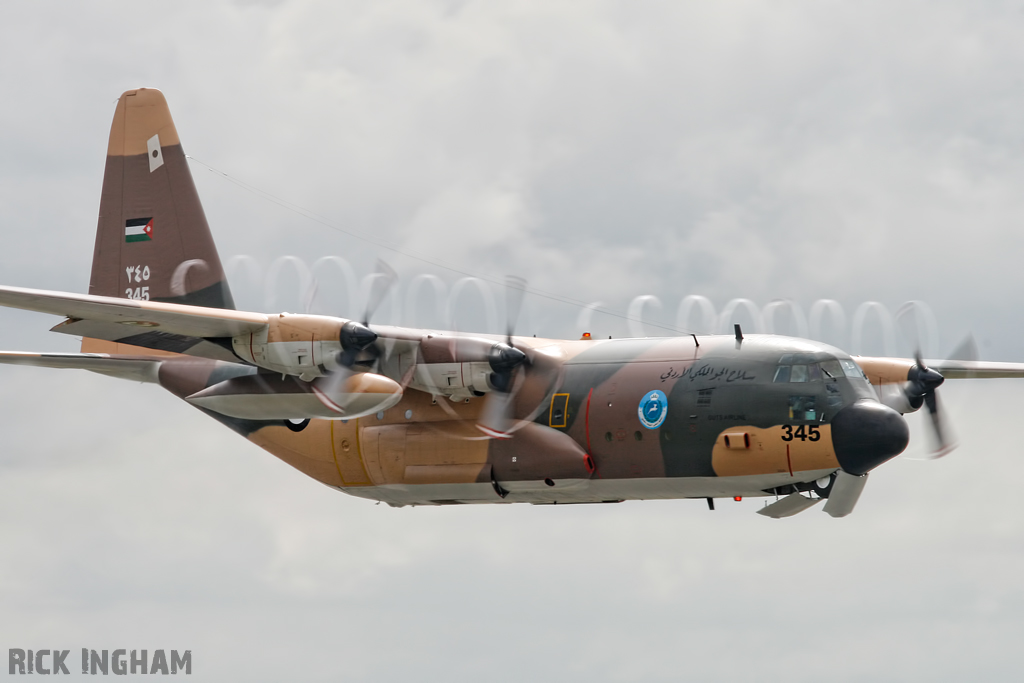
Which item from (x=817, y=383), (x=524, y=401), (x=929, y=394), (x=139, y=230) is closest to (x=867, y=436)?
(x=817, y=383)

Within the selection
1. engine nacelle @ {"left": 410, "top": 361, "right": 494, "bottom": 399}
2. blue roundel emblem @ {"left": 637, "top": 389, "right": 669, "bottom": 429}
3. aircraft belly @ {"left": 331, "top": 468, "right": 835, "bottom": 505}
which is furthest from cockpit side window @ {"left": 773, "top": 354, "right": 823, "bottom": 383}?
engine nacelle @ {"left": 410, "top": 361, "right": 494, "bottom": 399}

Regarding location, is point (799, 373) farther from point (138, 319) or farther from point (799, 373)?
point (138, 319)

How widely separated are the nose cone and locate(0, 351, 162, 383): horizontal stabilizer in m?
12.5

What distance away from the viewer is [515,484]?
19.8m

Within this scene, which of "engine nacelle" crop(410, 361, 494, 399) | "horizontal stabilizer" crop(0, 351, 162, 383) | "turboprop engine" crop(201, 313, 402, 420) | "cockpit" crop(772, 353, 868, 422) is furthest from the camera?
"horizontal stabilizer" crop(0, 351, 162, 383)

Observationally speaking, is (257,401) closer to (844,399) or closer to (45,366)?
(45,366)

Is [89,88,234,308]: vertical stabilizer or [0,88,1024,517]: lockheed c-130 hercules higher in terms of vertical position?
[89,88,234,308]: vertical stabilizer

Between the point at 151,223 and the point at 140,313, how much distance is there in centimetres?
713

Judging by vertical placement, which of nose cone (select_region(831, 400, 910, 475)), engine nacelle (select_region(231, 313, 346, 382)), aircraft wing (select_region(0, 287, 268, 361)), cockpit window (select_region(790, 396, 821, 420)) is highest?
aircraft wing (select_region(0, 287, 268, 361))

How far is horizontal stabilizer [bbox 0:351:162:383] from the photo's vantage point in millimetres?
21828

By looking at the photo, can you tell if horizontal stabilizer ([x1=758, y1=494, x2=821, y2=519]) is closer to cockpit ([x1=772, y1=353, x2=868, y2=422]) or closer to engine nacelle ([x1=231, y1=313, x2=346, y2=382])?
cockpit ([x1=772, y1=353, x2=868, y2=422])

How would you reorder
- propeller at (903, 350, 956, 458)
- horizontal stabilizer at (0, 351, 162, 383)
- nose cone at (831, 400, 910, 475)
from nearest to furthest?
1. nose cone at (831, 400, 910, 475)
2. propeller at (903, 350, 956, 458)
3. horizontal stabilizer at (0, 351, 162, 383)

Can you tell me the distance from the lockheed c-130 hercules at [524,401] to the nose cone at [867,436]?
0.09ft

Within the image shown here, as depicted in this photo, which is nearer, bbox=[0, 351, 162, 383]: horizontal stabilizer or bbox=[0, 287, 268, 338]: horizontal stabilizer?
bbox=[0, 287, 268, 338]: horizontal stabilizer
